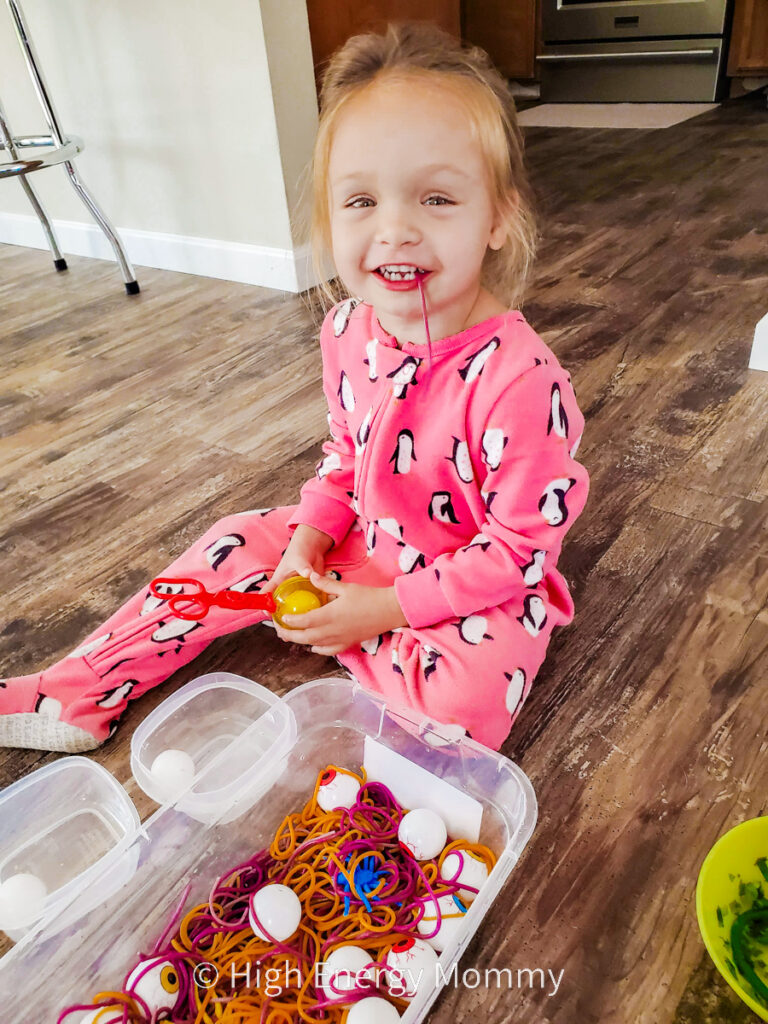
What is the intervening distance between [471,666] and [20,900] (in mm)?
401

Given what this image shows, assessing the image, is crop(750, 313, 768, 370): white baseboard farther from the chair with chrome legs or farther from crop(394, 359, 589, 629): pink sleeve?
the chair with chrome legs

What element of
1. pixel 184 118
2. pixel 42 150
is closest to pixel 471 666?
pixel 184 118

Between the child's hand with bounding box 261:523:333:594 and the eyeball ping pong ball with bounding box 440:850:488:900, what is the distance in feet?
0.98

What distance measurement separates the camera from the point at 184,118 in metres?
1.75

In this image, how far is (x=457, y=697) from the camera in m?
0.69

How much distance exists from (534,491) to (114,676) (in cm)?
45

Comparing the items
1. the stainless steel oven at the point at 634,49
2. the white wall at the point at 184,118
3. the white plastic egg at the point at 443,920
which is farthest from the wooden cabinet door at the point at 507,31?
the white plastic egg at the point at 443,920

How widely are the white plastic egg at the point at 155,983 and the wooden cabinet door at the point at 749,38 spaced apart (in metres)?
3.64

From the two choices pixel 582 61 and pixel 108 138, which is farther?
pixel 582 61

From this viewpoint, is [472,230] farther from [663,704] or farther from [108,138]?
[108,138]

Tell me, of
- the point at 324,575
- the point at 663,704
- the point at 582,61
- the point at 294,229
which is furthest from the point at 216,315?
the point at 582,61

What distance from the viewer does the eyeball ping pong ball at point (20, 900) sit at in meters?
0.61

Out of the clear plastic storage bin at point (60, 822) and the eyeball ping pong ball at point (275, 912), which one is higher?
the eyeball ping pong ball at point (275, 912)

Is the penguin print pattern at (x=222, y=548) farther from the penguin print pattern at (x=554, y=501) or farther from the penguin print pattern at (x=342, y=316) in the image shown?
the penguin print pattern at (x=554, y=501)
